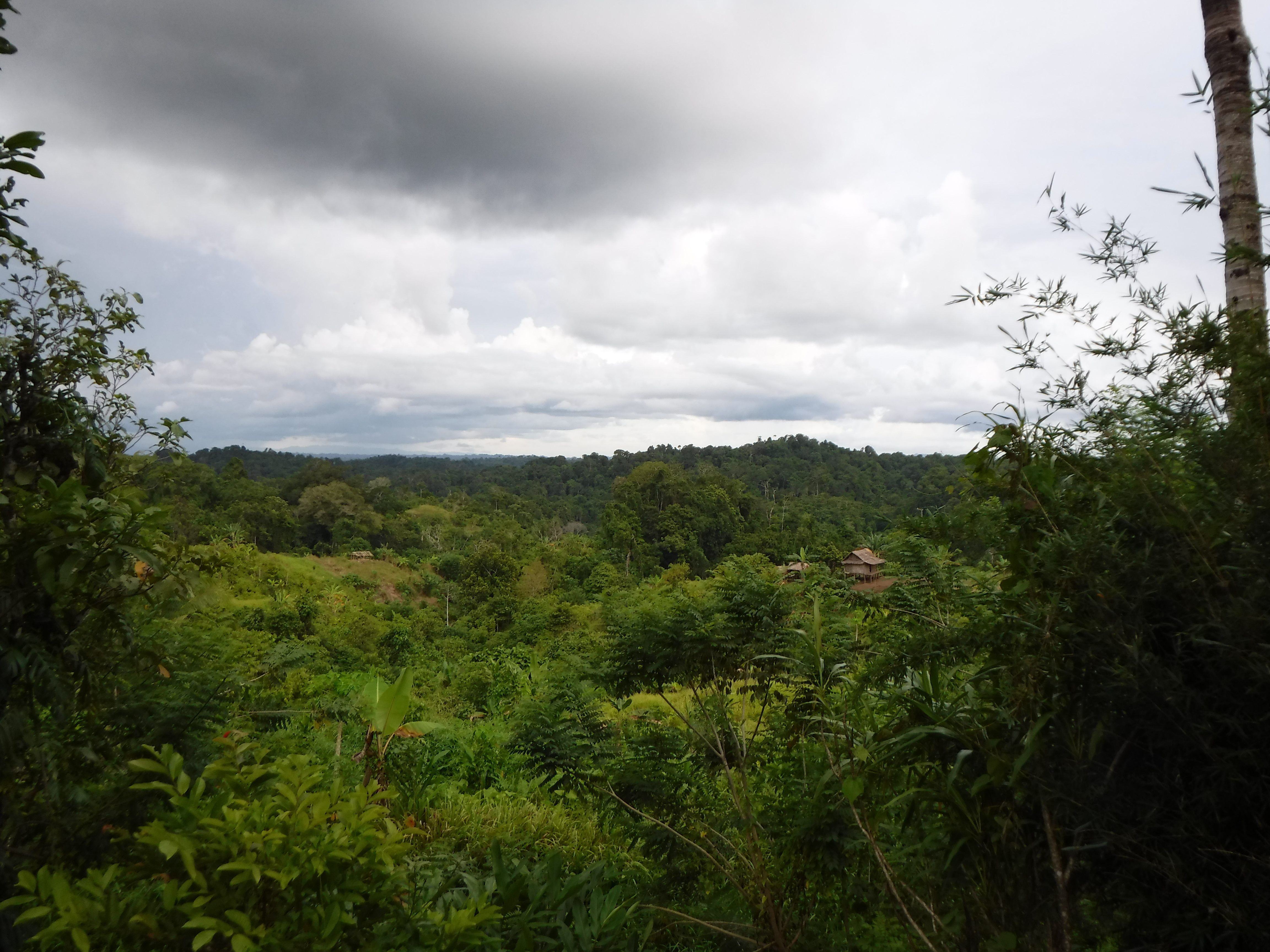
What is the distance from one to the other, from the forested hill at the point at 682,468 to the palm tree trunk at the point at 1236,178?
2872 centimetres

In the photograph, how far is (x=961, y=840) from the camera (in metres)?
1.27

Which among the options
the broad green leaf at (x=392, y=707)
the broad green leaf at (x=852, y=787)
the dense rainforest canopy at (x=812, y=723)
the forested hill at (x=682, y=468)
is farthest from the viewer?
the forested hill at (x=682, y=468)

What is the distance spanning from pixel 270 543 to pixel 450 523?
8.55m

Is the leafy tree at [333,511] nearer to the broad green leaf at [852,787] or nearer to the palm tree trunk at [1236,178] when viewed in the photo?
the broad green leaf at [852,787]

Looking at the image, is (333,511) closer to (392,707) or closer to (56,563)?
(392,707)

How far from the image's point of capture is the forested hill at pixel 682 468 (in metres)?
47.4

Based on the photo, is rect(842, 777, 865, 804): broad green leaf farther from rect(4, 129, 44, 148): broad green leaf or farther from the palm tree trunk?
rect(4, 129, 44, 148): broad green leaf

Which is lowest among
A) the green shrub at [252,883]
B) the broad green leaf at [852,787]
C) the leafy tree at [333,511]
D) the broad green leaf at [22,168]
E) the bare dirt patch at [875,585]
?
the leafy tree at [333,511]

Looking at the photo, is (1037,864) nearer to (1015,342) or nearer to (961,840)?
(961,840)

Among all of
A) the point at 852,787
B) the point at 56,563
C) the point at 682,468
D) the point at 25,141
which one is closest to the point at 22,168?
the point at 25,141

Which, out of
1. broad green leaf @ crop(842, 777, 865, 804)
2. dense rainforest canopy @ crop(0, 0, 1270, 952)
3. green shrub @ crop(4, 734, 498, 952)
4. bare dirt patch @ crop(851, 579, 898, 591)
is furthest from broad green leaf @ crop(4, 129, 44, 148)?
bare dirt patch @ crop(851, 579, 898, 591)

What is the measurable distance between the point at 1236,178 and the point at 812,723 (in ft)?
7.00

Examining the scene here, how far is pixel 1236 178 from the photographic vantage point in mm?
1573

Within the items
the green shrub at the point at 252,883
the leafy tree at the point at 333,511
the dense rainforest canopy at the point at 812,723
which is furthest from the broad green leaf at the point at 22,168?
the leafy tree at the point at 333,511
